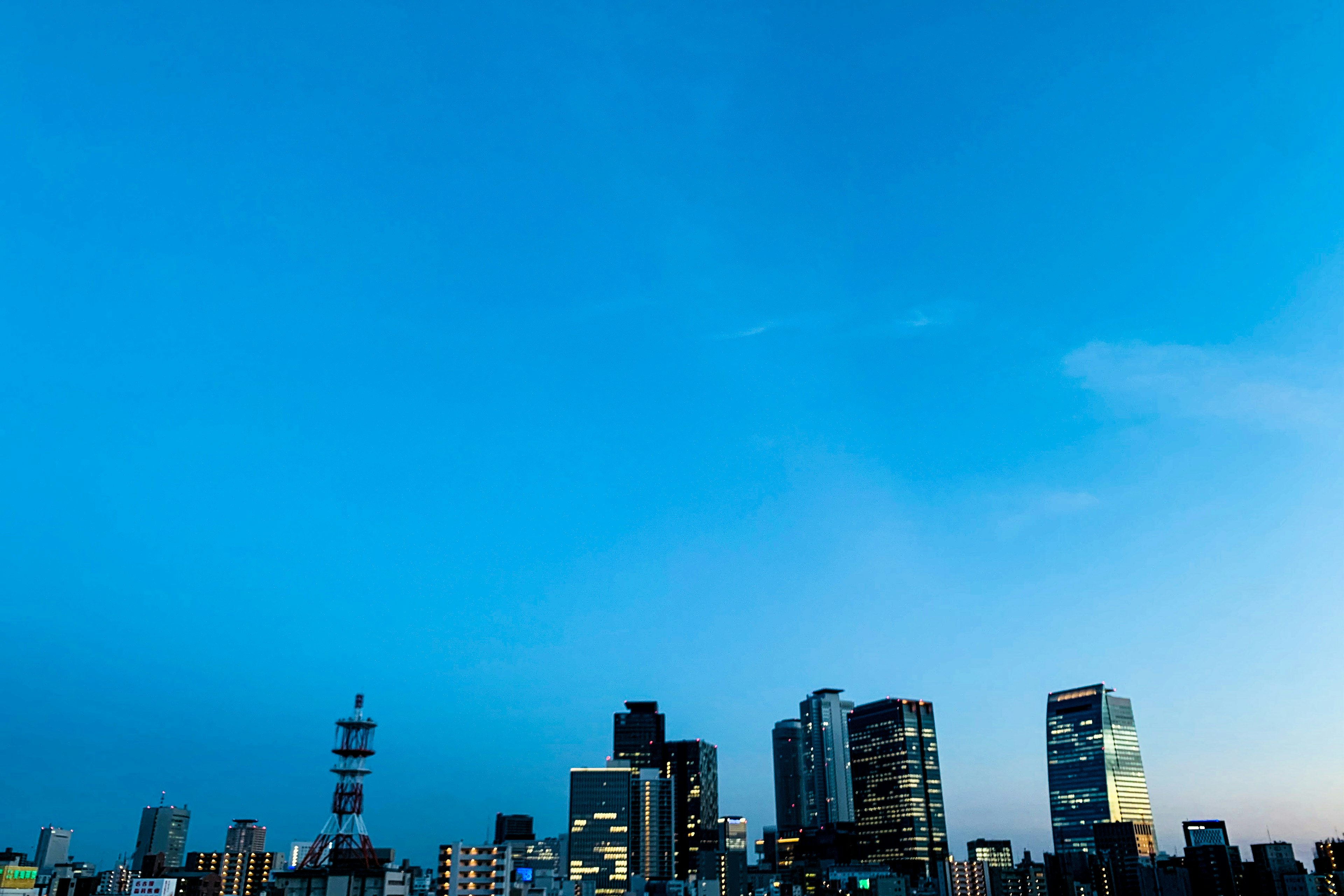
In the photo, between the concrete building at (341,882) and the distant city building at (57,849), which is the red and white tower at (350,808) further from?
the distant city building at (57,849)

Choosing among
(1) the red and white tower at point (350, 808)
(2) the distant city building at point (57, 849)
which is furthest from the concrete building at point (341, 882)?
(2) the distant city building at point (57, 849)

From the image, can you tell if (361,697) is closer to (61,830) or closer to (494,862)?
(494,862)

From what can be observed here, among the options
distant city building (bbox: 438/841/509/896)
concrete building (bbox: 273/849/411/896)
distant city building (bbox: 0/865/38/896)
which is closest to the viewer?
concrete building (bbox: 273/849/411/896)

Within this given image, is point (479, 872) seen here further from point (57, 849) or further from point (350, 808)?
point (57, 849)

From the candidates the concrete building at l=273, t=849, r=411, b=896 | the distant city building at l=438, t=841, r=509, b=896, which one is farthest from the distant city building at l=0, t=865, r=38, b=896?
the distant city building at l=438, t=841, r=509, b=896

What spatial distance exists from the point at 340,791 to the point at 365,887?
1861cm

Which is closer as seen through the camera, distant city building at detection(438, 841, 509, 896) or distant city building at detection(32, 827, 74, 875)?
distant city building at detection(438, 841, 509, 896)

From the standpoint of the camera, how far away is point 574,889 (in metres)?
197

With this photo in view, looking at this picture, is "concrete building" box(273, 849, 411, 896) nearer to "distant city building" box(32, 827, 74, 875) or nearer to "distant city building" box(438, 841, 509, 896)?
"distant city building" box(438, 841, 509, 896)

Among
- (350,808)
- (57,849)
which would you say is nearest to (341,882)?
(350,808)

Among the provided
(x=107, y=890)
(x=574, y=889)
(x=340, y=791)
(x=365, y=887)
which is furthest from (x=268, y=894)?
(x=107, y=890)

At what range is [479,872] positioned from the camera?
144500 mm

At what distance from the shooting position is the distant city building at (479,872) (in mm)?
142750

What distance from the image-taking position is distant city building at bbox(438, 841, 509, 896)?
468 ft
